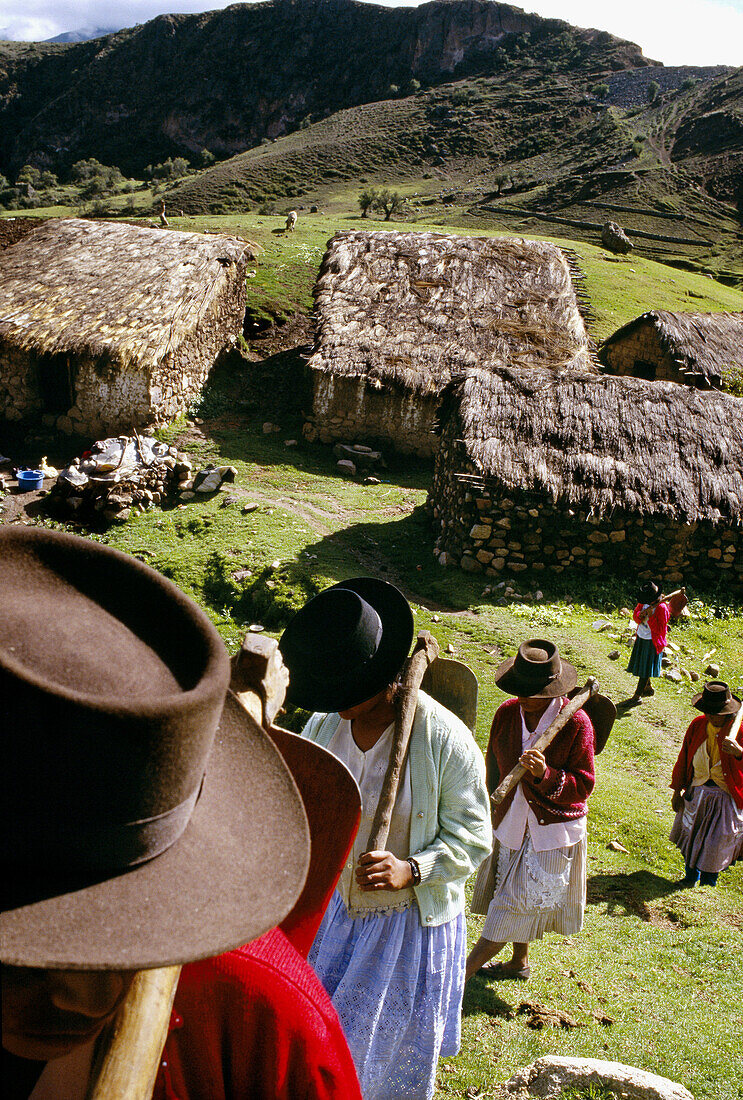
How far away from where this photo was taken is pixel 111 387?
14.5 meters

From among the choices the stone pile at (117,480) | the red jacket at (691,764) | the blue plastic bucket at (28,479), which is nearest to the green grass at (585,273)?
the stone pile at (117,480)

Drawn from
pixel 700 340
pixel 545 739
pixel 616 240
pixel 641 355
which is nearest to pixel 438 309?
pixel 641 355

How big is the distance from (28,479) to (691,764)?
11791mm

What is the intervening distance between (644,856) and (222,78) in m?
101

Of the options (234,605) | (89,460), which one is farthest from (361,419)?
(234,605)

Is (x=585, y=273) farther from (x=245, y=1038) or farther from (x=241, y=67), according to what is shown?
(x=241, y=67)

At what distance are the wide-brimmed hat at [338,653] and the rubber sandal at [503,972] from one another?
2.62 m

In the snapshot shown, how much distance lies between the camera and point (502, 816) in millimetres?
3982

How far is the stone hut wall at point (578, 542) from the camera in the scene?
35.0ft

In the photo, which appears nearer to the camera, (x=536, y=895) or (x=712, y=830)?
(x=536, y=895)

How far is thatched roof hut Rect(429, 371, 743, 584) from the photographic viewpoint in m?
10.7

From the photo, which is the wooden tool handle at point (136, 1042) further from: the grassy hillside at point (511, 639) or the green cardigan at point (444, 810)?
the grassy hillside at point (511, 639)

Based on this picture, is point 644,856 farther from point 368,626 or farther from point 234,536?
point 234,536

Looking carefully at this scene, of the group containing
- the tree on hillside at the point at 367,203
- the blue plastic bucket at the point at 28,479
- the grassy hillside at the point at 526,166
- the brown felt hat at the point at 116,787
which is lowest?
the blue plastic bucket at the point at 28,479
